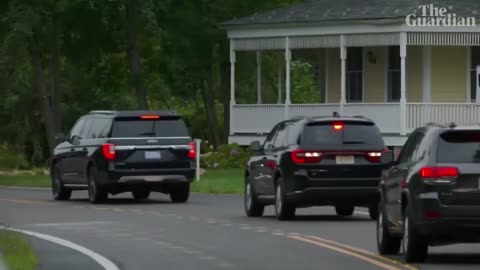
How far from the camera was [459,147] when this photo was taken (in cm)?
1823

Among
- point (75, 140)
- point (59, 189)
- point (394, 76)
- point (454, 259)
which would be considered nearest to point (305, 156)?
point (454, 259)

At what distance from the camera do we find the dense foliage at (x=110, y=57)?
5328cm

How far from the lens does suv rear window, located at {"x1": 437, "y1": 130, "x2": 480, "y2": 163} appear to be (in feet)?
59.5

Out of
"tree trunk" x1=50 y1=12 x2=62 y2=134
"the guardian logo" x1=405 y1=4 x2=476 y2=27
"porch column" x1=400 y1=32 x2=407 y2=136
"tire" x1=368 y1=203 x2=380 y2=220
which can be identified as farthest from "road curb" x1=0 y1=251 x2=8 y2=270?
"tree trunk" x1=50 y1=12 x2=62 y2=134

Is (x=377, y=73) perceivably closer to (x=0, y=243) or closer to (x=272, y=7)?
(x=272, y=7)

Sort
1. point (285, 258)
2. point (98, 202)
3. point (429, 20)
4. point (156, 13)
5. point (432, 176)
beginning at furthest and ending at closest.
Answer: point (156, 13), point (429, 20), point (98, 202), point (285, 258), point (432, 176)

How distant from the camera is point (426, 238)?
1811 centimetres

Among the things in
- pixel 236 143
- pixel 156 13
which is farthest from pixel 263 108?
pixel 156 13

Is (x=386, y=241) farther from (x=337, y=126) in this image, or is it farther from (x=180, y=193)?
(x=180, y=193)

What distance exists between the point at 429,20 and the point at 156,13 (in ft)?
40.2

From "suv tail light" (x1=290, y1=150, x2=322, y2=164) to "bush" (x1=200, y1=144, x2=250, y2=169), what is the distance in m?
25.1

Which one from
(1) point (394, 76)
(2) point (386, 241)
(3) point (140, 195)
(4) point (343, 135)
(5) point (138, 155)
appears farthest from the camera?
(1) point (394, 76)

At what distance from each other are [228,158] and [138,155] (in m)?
19.4

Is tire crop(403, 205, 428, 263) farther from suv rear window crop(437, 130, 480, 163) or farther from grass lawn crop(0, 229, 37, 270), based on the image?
grass lawn crop(0, 229, 37, 270)
